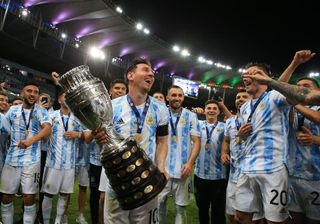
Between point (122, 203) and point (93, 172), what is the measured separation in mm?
3201

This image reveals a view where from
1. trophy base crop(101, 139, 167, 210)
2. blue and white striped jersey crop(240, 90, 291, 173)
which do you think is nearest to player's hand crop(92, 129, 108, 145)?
trophy base crop(101, 139, 167, 210)

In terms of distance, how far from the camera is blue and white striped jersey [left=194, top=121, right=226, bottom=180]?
5.20 m

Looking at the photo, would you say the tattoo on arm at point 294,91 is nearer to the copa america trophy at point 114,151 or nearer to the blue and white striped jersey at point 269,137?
the blue and white striped jersey at point 269,137

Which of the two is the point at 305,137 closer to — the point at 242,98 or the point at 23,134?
the point at 242,98

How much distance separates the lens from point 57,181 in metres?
5.09

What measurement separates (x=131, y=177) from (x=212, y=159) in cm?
330

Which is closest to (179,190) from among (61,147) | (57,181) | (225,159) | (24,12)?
(225,159)

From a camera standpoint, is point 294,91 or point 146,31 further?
point 146,31

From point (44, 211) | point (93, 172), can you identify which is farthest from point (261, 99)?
Result: point (44, 211)

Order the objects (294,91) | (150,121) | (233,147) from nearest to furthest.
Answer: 1. (294,91)
2. (150,121)
3. (233,147)

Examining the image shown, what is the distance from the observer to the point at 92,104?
2.40 m

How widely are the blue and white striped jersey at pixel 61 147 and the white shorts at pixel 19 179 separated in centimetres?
50

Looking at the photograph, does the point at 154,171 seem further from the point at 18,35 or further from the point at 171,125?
the point at 18,35

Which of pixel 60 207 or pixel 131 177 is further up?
pixel 131 177
